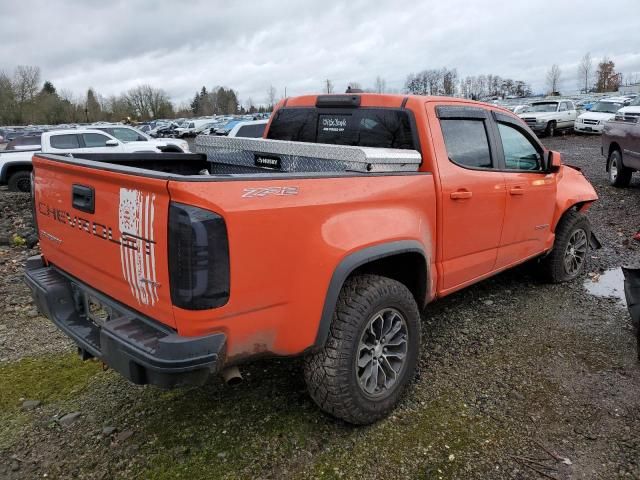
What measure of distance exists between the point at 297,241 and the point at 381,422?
132 cm

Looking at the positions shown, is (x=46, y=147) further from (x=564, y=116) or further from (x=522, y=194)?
(x=564, y=116)

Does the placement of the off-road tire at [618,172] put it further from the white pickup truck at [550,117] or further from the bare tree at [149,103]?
the bare tree at [149,103]

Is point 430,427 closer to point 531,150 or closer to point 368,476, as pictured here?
point 368,476

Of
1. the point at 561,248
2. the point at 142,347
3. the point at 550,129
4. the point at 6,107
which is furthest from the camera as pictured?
the point at 6,107

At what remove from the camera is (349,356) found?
8.96 ft

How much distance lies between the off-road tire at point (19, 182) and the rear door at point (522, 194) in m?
12.6

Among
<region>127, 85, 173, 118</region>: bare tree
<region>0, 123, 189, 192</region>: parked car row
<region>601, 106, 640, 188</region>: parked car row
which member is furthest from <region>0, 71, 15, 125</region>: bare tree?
<region>601, 106, 640, 188</region>: parked car row

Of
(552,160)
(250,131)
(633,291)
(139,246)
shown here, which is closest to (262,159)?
(139,246)

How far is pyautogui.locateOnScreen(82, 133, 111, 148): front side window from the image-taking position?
13.5 m

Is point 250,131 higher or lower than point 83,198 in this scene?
higher

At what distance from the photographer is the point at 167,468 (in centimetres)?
268

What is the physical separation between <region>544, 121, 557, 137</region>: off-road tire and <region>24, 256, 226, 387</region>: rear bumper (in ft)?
86.1

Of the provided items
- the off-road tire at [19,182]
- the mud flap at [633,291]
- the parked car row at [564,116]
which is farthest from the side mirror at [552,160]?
the parked car row at [564,116]

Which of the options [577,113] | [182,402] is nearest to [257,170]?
[182,402]
